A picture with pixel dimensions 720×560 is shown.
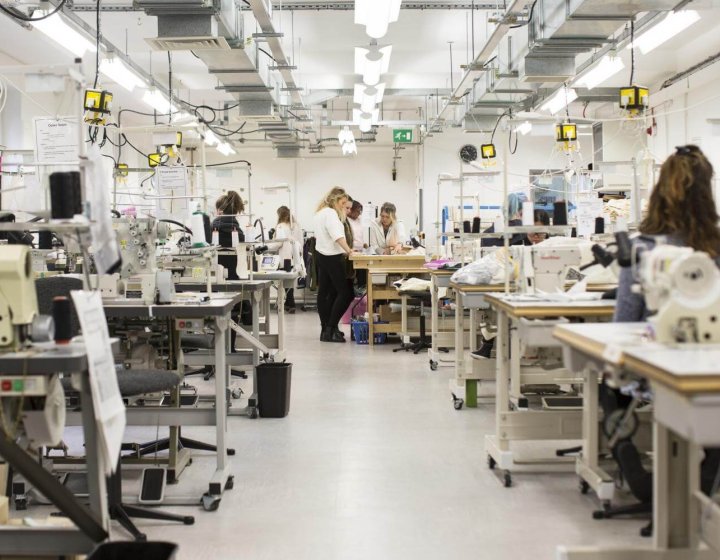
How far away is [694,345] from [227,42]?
15.9 feet

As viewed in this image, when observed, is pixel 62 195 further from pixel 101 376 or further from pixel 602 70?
pixel 602 70

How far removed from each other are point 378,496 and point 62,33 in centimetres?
451

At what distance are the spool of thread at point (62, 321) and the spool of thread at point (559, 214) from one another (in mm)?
2366

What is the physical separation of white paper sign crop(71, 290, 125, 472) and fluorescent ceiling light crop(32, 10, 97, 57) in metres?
3.75

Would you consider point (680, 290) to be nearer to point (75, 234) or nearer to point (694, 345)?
point (694, 345)

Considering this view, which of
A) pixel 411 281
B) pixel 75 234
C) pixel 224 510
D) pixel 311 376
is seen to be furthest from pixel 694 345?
pixel 411 281

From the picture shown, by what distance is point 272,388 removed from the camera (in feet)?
15.1

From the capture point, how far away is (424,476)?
349cm

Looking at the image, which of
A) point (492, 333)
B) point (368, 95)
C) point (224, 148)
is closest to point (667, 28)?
point (492, 333)

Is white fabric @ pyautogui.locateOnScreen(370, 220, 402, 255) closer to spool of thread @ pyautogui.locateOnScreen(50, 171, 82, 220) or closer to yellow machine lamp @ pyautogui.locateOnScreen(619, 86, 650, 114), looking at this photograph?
yellow machine lamp @ pyautogui.locateOnScreen(619, 86, 650, 114)

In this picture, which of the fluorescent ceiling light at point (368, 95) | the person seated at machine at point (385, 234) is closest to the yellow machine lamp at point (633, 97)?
the fluorescent ceiling light at point (368, 95)

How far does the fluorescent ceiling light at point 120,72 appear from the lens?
697cm

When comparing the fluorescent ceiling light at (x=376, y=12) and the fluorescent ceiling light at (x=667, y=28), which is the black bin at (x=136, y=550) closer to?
the fluorescent ceiling light at (x=376, y=12)

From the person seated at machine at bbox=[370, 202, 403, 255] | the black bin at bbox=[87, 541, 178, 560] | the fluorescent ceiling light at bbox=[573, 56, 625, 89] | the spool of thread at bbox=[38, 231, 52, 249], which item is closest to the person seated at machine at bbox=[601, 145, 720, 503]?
the black bin at bbox=[87, 541, 178, 560]
